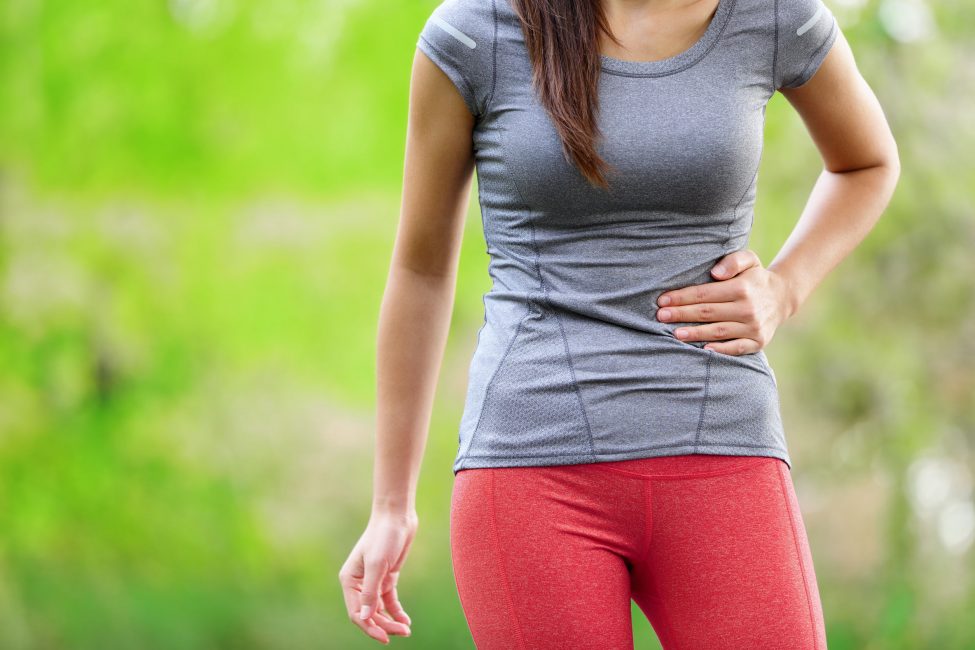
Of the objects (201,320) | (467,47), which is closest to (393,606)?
(467,47)

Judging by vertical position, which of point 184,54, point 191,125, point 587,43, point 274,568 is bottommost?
point 274,568

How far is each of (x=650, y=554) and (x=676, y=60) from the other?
1.51ft

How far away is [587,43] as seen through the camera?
1019mm

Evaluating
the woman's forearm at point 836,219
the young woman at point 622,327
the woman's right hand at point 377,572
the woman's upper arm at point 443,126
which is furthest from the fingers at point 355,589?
the woman's forearm at point 836,219

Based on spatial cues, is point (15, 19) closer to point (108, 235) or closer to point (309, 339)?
point (108, 235)

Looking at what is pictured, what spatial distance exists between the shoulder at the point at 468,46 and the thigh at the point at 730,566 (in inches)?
16.2

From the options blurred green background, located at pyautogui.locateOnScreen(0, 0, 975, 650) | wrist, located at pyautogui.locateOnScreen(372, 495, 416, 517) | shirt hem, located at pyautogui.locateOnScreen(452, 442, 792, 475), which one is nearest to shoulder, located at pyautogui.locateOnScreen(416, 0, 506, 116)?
shirt hem, located at pyautogui.locateOnScreen(452, 442, 792, 475)

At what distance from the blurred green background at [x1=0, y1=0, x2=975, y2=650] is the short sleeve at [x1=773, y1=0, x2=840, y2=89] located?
3198 mm

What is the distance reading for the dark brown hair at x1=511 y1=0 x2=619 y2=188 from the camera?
971 mm

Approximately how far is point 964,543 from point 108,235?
3.46 m

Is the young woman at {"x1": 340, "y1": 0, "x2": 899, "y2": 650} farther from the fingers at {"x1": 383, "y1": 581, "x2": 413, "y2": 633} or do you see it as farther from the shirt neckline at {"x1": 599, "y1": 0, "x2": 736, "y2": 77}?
the fingers at {"x1": 383, "y1": 581, "x2": 413, "y2": 633}

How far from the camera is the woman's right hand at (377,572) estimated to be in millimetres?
1182

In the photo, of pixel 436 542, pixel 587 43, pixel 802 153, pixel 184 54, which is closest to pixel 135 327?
pixel 184 54

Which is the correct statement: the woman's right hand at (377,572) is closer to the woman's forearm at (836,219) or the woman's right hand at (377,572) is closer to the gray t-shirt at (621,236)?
the gray t-shirt at (621,236)
